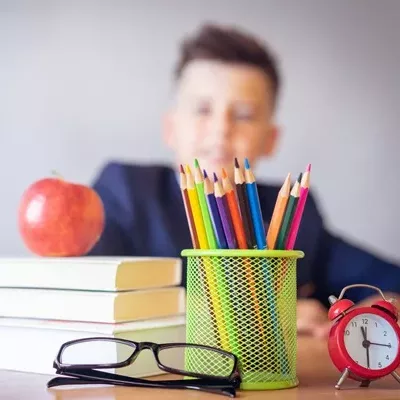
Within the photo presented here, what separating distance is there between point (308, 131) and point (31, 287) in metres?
0.40

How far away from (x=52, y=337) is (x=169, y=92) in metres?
0.34

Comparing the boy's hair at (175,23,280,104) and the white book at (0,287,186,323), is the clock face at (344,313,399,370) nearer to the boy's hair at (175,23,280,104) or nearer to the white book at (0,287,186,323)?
the white book at (0,287,186,323)

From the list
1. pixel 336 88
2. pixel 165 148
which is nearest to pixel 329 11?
pixel 336 88

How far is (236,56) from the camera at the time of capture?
83 cm

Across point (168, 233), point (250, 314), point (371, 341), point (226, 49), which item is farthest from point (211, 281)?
point (226, 49)

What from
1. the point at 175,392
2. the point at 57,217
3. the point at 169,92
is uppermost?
the point at 169,92

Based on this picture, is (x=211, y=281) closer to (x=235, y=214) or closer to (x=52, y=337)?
(x=235, y=214)

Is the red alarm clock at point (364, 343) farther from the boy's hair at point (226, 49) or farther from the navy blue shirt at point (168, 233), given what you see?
the boy's hair at point (226, 49)

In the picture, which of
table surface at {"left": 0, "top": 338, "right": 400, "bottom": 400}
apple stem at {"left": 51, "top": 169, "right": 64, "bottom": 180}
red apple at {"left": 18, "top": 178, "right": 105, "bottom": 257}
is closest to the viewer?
table surface at {"left": 0, "top": 338, "right": 400, "bottom": 400}

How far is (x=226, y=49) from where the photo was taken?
2.73ft

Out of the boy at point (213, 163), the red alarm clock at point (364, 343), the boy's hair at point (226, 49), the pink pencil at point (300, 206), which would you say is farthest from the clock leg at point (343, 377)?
the boy's hair at point (226, 49)

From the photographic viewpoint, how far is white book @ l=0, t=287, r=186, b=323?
0.61 m

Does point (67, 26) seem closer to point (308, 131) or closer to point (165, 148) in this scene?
point (165, 148)

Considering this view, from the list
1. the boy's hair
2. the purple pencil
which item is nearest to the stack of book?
the purple pencil
